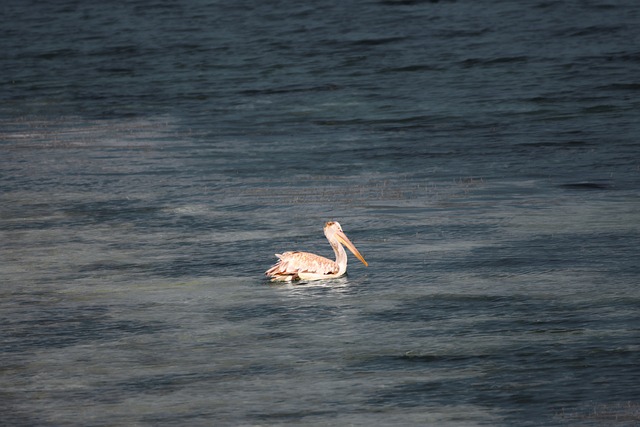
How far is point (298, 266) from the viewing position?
1342cm

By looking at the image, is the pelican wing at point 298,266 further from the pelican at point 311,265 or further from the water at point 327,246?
the water at point 327,246

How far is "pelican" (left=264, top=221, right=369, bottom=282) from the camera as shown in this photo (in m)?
13.4

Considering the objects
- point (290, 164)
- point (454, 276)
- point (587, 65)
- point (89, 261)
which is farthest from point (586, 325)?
point (587, 65)

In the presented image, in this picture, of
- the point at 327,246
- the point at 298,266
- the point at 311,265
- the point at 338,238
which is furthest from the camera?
the point at 327,246

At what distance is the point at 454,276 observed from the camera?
1366cm

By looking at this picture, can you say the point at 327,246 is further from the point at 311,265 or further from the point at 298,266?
the point at 298,266

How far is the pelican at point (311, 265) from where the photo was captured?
1342cm

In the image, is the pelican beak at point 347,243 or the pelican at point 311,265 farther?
the pelican beak at point 347,243

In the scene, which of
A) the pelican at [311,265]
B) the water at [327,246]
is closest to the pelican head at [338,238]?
the pelican at [311,265]

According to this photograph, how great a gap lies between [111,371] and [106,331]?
3.86 ft

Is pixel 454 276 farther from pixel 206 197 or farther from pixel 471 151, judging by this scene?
pixel 471 151

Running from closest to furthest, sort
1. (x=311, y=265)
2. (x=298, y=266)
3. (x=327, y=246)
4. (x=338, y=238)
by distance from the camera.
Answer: (x=298, y=266)
(x=311, y=265)
(x=338, y=238)
(x=327, y=246)

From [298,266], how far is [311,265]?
168 millimetres

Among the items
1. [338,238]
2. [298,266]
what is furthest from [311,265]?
[338,238]
